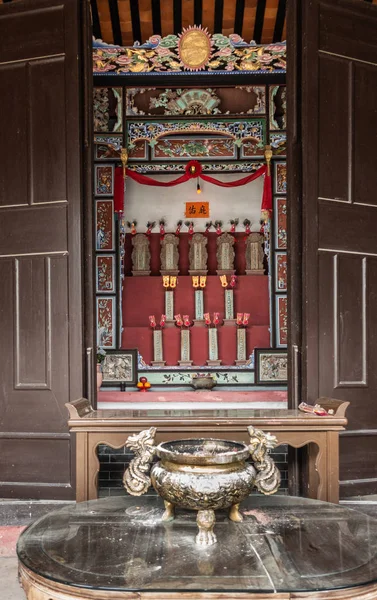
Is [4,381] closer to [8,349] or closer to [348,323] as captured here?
[8,349]

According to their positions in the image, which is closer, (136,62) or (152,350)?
(136,62)

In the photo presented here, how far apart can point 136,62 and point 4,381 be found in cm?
407

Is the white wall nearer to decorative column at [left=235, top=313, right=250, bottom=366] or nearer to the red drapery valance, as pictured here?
the red drapery valance

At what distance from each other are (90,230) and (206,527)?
7.31ft

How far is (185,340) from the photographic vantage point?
789 cm

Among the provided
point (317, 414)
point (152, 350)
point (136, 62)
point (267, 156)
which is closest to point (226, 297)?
point (152, 350)

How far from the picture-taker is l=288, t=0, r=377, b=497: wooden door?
3320 mm

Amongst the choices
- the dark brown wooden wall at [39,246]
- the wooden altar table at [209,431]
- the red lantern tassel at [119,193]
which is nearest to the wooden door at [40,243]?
the dark brown wooden wall at [39,246]

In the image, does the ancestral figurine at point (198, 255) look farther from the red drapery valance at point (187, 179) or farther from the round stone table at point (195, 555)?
the round stone table at point (195, 555)

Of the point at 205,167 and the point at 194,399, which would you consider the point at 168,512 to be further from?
the point at 205,167

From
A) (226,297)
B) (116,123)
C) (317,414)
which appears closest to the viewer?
(317,414)

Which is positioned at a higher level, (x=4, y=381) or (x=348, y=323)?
(x=348, y=323)

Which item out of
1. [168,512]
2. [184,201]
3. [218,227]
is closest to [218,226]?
[218,227]

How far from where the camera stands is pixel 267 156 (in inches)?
302
